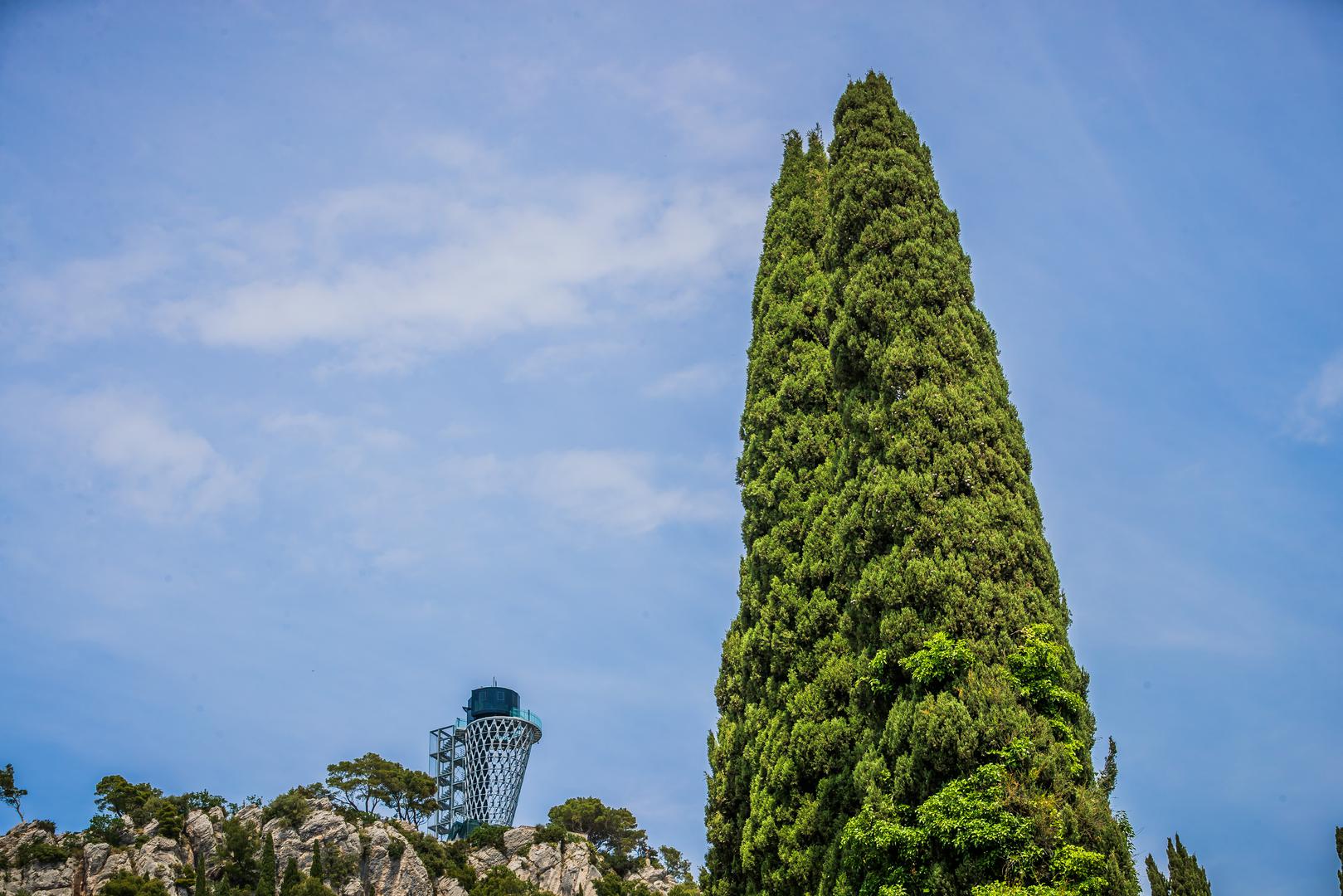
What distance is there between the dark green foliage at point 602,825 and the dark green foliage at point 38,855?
3043 centimetres

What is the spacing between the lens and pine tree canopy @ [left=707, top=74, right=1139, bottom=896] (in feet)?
35.8

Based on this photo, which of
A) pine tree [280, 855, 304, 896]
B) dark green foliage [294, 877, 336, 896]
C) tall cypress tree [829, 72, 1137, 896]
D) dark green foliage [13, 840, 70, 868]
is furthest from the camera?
dark green foliage [13, 840, 70, 868]

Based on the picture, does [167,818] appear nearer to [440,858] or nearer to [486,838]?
[440,858]

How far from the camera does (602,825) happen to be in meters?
71.9

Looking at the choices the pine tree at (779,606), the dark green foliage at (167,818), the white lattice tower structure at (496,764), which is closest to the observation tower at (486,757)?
the white lattice tower structure at (496,764)

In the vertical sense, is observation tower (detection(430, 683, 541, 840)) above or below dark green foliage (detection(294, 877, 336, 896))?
above

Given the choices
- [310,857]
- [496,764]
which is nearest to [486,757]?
[496,764]

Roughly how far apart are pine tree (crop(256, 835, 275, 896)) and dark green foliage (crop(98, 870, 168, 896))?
4.37m

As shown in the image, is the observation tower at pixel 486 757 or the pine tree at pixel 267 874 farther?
the observation tower at pixel 486 757

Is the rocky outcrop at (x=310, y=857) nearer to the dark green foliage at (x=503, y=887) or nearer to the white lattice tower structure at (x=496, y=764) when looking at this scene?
the dark green foliage at (x=503, y=887)

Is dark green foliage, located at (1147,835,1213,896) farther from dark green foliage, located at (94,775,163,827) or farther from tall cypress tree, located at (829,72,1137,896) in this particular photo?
dark green foliage, located at (94,775,163,827)

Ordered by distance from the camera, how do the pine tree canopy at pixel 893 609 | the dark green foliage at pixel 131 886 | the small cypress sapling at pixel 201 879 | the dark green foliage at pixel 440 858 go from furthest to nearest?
the dark green foliage at pixel 440 858, the dark green foliage at pixel 131 886, the small cypress sapling at pixel 201 879, the pine tree canopy at pixel 893 609

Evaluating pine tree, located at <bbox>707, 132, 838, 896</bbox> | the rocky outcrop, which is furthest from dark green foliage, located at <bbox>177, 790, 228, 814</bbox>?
pine tree, located at <bbox>707, 132, 838, 896</bbox>

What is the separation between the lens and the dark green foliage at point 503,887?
47.7 metres
